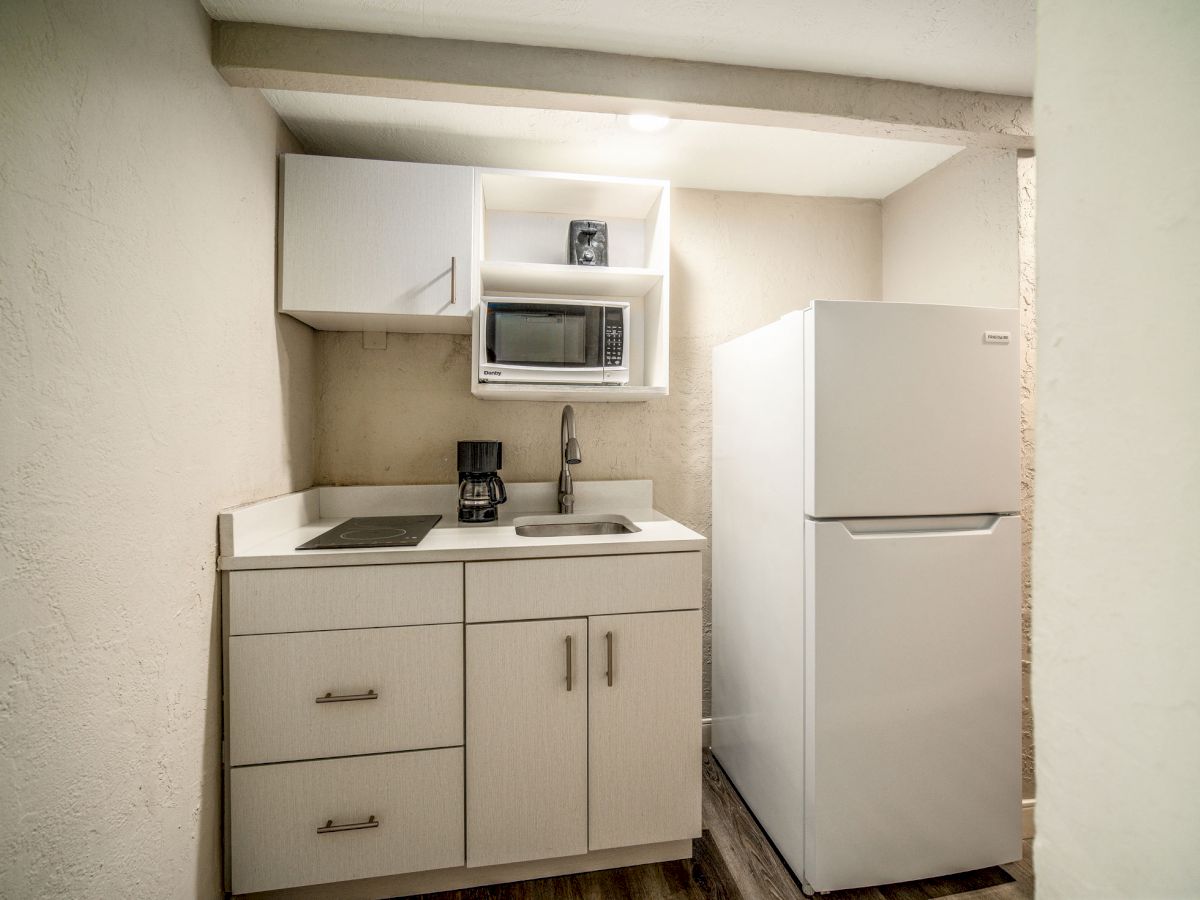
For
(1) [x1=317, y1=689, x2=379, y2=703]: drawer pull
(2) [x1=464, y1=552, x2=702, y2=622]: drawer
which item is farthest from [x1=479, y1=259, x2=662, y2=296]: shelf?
(1) [x1=317, y1=689, x2=379, y2=703]: drawer pull

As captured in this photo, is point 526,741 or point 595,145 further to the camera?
point 595,145

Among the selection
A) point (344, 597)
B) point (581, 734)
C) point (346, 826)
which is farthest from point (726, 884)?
point (344, 597)

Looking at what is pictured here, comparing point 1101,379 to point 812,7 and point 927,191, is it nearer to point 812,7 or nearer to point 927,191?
point 812,7

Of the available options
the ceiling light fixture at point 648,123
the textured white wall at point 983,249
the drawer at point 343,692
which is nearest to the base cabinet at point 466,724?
the drawer at point 343,692

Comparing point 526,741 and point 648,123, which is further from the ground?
point 648,123

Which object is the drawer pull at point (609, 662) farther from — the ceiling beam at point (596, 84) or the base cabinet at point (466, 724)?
the ceiling beam at point (596, 84)

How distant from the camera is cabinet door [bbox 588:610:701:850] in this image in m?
1.57

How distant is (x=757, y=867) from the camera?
1616 mm

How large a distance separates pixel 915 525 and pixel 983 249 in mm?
1073

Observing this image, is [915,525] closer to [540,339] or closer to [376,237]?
[540,339]

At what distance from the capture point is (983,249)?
1900 mm

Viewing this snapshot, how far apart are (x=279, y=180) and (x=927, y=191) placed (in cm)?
236

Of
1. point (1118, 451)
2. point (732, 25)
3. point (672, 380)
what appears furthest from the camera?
point (672, 380)

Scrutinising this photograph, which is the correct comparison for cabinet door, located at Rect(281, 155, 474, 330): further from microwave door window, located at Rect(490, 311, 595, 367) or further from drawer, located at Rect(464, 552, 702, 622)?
drawer, located at Rect(464, 552, 702, 622)
